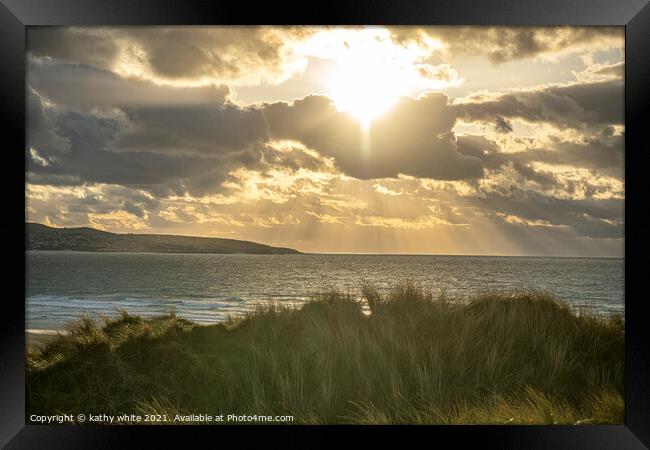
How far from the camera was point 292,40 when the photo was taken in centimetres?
405

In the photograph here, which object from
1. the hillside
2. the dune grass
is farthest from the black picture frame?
the hillside

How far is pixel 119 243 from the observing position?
25.1ft

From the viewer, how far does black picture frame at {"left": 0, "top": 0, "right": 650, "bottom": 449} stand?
321 cm

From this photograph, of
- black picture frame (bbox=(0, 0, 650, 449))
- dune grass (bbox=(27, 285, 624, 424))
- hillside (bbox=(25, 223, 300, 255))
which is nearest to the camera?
black picture frame (bbox=(0, 0, 650, 449))

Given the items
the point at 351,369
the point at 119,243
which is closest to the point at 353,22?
the point at 351,369

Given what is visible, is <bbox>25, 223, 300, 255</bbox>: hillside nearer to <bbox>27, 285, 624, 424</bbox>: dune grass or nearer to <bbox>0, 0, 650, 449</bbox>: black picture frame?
<bbox>0, 0, 650, 449</bbox>: black picture frame

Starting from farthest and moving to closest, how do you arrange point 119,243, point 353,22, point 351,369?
point 119,243
point 351,369
point 353,22

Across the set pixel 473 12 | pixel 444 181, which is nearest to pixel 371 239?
pixel 444 181

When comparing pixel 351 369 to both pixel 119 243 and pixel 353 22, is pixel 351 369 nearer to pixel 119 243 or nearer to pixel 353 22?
pixel 353 22

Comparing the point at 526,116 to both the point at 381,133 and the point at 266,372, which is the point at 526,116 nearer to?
the point at 381,133

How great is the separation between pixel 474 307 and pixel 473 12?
8.58 feet

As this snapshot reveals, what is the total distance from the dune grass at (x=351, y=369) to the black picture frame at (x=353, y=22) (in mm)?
123

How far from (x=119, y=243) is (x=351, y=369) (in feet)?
17.1

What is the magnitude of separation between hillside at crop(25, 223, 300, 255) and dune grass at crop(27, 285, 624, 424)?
2.85 feet
